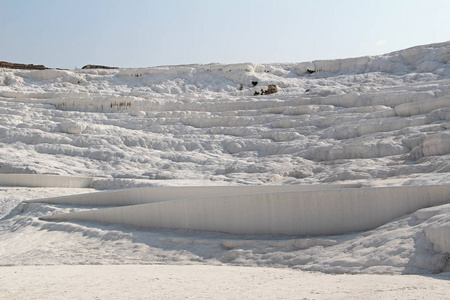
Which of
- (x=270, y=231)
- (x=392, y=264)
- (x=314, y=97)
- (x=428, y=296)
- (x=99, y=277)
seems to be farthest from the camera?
(x=314, y=97)

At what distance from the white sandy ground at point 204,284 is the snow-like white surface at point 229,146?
494 mm

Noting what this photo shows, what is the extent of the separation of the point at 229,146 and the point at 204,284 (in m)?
11.0

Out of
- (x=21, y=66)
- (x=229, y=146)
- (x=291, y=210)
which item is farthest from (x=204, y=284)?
(x=21, y=66)

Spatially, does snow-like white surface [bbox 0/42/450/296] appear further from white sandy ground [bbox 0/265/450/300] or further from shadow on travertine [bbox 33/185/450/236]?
white sandy ground [bbox 0/265/450/300]

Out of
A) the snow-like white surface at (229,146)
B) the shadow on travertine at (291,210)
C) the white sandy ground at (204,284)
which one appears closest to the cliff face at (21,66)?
the snow-like white surface at (229,146)

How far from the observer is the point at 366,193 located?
28.9ft

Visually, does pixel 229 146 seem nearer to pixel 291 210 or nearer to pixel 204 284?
pixel 291 210

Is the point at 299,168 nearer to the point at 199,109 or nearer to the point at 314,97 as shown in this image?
the point at 314,97

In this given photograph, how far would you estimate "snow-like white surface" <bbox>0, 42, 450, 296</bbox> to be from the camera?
8.38 metres

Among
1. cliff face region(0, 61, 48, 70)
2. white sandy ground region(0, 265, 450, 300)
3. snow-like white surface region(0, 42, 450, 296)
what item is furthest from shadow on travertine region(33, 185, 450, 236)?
cliff face region(0, 61, 48, 70)

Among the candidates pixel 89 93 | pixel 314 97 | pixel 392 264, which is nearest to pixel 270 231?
pixel 392 264

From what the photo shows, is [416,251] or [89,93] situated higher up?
[89,93]

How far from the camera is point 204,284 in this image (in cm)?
679

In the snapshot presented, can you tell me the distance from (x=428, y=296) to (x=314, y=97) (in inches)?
613
